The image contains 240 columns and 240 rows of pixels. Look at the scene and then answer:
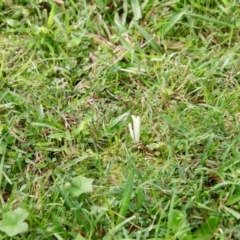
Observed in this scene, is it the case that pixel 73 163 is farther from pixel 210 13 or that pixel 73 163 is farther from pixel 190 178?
pixel 210 13

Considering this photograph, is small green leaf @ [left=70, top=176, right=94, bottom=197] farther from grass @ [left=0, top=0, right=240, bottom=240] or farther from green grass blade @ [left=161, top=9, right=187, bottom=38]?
green grass blade @ [left=161, top=9, right=187, bottom=38]

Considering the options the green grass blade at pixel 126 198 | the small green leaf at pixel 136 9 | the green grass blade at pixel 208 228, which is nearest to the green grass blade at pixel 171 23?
the small green leaf at pixel 136 9

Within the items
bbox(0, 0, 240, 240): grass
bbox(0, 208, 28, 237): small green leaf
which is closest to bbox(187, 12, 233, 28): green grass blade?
bbox(0, 0, 240, 240): grass

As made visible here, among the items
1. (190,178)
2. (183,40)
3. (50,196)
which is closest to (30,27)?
(183,40)

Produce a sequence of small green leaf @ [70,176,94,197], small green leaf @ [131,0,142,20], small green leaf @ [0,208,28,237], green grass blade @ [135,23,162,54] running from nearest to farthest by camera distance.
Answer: small green leaf @ [0,208,28,237] → small green leaf @ [70,176,94,197] → green grass blade @ [135,23,162,54] → small green leaf @ [131,0,142,20]

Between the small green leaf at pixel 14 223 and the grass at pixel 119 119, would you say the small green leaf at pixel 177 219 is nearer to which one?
the grass at pixel 119 119

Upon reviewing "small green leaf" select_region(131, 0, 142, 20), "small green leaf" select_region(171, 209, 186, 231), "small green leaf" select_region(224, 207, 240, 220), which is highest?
"small green leaf" select_region(131, 0, 142, 20)

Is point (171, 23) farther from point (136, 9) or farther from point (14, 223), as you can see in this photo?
point (14, 223)
